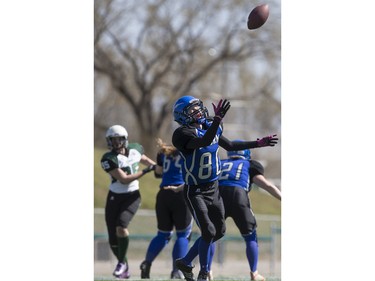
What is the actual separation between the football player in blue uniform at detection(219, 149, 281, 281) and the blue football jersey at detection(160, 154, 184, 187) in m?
0.73

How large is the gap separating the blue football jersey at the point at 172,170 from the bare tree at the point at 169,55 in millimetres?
24776

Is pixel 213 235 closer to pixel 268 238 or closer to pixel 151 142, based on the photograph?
pixel 268 238

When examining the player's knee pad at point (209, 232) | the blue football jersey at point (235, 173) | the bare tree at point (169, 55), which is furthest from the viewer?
the bare tree at point (169, 55)

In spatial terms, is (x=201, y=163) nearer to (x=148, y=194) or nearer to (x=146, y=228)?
(x=146, y=228)

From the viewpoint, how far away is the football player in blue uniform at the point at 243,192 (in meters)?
10.1

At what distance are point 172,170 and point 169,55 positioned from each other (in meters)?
27.7

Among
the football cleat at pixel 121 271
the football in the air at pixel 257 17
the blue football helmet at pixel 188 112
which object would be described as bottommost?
the football cleat at pixel 121 271

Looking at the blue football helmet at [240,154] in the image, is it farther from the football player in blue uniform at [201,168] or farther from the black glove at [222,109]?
the black glove at [222,109]

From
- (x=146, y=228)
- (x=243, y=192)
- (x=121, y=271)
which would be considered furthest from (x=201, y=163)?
(x=146, y=228)

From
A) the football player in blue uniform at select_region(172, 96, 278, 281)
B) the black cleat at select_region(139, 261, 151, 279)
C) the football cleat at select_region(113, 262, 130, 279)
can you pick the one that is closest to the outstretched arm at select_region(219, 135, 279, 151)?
the football player in blue uniform at select_region(172, 96, 278, 281)

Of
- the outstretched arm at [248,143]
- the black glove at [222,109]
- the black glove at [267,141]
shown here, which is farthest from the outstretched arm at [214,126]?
the black glove at [267,141]

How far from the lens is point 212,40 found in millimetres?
38375

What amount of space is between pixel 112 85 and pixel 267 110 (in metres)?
7.23
